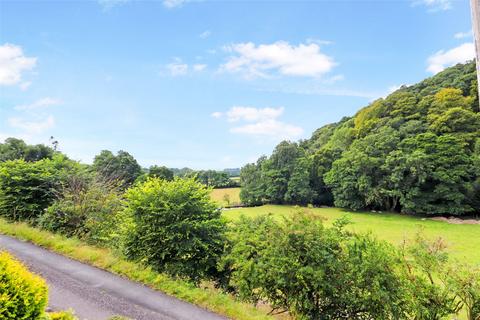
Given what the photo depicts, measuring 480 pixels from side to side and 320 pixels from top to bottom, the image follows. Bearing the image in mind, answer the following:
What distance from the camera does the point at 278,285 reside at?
21.1ft

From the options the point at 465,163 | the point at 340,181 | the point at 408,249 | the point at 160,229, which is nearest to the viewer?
the point at 408,249

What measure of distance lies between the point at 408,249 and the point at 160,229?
5.90 metres

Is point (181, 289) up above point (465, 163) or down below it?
below

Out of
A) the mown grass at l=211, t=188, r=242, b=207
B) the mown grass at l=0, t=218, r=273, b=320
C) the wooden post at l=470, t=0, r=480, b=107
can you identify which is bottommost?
the mown grass at l=211, t=188, r=242, b=207

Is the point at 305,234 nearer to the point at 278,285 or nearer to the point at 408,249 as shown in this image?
the point at 278,285

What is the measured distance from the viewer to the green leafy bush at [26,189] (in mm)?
11203

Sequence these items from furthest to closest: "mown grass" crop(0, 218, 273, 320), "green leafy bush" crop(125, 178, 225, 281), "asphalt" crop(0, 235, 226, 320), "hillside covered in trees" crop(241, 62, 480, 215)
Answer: "hillside covered in trees" crop(241, 62, 480, 215) < "green leafy bush" crop(125, 178, 225, 281) < "mown grass" crop(0, 218, 273, 320) < "asphalt" crop(0, 235, 226, 320)

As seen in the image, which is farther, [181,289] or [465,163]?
[465,163]

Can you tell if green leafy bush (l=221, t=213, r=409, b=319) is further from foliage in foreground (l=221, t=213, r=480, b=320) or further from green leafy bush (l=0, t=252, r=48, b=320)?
green leafy bush (l=0, t=252, r=48, b=320)

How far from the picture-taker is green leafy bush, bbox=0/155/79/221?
1120cm

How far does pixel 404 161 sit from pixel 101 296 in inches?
1412

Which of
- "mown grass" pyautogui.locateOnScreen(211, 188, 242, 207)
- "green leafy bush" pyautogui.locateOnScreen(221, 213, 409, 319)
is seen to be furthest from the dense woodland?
"mown grass" pyautogui.locateOnScreen(211, 188, 242, 207)

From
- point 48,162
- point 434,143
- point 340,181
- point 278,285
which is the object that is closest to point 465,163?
point 434,143

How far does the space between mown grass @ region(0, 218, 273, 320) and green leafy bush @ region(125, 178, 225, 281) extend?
490 mm
